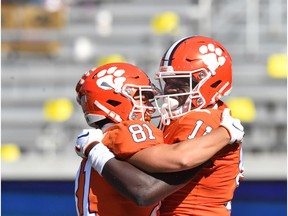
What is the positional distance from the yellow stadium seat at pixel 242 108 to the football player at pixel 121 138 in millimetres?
3796

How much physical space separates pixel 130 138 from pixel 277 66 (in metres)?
4.85

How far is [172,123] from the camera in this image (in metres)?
2.77

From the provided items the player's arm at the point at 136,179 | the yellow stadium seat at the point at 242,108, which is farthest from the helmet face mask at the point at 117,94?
the yellow stadium seat at the point at 242,108

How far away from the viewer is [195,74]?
9.27 ft

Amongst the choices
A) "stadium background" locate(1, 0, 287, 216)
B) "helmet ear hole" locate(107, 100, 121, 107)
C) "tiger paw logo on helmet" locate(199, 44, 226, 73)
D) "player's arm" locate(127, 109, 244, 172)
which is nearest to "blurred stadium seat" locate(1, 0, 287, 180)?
"stadium background" locate(1, 0, 287, 216)

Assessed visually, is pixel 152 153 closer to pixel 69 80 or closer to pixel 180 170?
pixel 180 170

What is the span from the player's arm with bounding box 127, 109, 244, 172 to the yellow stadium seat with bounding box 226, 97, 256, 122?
4038mm

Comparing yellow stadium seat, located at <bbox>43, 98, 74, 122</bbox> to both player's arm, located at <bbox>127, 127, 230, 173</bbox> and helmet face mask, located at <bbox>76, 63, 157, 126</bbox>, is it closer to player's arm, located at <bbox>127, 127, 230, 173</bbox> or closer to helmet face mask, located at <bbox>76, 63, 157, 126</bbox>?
helmet face mask, located at <bbox>76, 63, 157, 126</bbox>

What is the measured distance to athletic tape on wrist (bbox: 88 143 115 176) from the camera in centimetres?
266

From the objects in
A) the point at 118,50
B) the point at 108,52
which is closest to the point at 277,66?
the point at 118,50

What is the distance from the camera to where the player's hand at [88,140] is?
2.74m

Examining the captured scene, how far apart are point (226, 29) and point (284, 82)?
921 mm

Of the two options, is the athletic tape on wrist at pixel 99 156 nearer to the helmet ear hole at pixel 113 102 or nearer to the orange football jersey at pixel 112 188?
the orange football jersey at pixel 112 188

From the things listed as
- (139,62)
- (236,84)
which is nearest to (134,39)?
(139,62)
